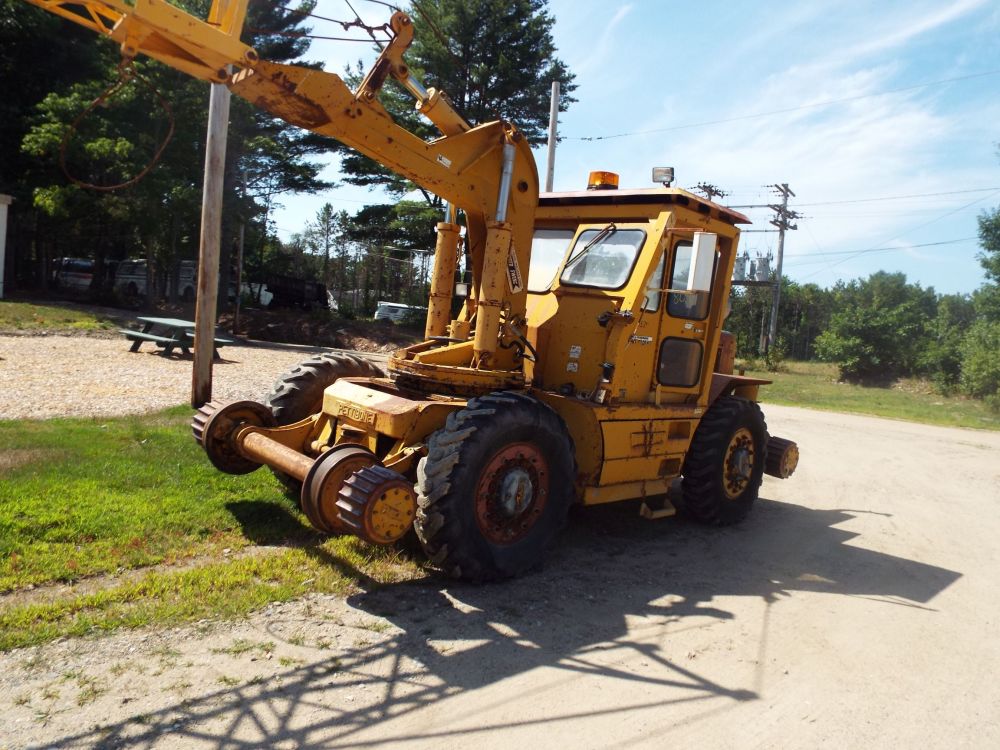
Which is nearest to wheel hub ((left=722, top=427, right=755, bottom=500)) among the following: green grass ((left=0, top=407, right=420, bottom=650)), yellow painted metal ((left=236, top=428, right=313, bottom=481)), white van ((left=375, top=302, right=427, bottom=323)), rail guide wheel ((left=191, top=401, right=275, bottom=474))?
green grass ((left=0, top=407, right=420, bottom=650))

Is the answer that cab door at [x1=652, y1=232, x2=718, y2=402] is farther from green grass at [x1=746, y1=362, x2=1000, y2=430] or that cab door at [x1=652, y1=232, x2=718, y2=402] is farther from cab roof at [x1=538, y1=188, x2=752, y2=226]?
green grass at [x1=746, y1=362, x2=1000, y2=430]

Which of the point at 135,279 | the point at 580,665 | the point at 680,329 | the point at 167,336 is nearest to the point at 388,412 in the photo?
the point at 580,665

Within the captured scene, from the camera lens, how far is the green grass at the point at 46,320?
17406 mm

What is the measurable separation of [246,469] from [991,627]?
19.0ft

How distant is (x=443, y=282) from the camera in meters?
6.80

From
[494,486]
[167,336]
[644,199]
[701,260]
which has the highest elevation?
[644,199]

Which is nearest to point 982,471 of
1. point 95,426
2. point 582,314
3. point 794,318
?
point 582,314

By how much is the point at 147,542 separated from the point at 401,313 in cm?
2843

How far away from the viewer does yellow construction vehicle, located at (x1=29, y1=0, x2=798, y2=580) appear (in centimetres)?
476

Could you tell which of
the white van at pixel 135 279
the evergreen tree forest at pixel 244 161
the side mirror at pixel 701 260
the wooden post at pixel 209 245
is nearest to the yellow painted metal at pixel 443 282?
the side mirror at pixel 701 260

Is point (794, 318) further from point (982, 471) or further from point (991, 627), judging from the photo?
point (991, 627)

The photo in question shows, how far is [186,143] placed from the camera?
23.5m

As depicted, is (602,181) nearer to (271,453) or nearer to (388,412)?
(388,412)

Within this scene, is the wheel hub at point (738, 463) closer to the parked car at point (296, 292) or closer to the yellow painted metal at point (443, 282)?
the yellow painted metal at point (443, 282)
